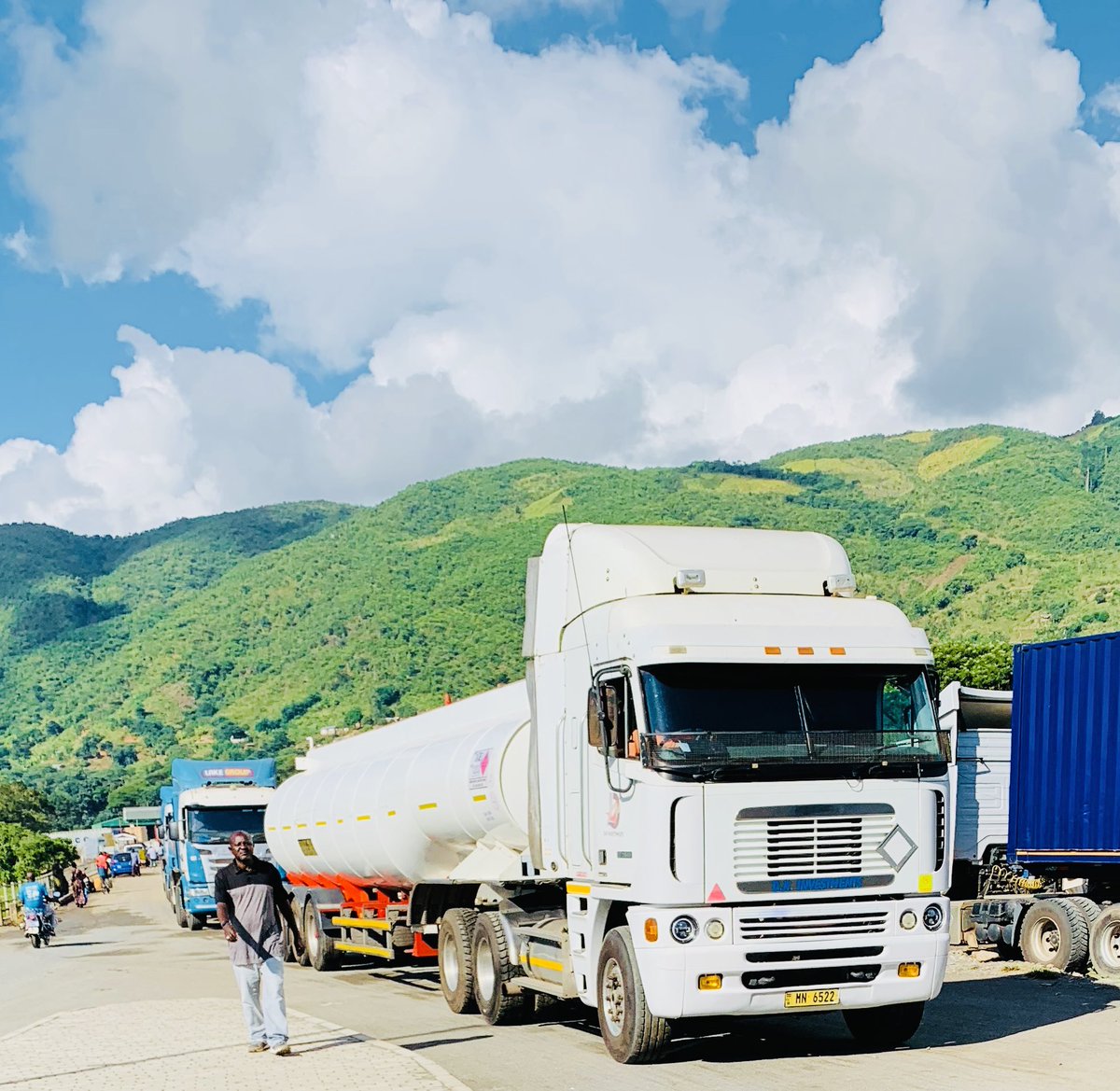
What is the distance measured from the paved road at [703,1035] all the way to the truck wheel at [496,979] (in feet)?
0.57

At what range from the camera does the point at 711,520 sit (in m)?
168

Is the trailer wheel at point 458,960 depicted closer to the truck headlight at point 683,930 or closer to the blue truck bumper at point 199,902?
the truck headlight at point 683,930

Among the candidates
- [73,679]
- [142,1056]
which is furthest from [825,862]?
[73,679]

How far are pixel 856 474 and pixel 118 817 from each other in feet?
344

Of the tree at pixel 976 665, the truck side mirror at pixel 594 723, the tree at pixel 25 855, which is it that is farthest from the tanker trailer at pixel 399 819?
the tree at pixel 976 665

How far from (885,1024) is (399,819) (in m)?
6.98

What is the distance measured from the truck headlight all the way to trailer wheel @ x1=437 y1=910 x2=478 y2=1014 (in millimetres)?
4369

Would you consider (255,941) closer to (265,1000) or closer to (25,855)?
(265,1000)

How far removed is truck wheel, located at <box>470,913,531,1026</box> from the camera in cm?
1412

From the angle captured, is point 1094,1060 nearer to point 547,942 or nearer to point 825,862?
point 825,862

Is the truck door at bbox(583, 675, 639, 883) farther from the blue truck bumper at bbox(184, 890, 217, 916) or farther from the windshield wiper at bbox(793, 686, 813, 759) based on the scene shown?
the blue truck bumper at bbox(184, 890, 217, 916)

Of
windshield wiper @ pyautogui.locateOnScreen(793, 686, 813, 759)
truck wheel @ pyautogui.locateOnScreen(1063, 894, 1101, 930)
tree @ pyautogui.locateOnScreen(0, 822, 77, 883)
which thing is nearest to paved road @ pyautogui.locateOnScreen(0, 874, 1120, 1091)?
truck wheel @ pyautogui.locateOnScreen(1063, 894, 1101, 930)

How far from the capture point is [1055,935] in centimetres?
1777

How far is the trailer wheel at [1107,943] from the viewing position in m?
17.0
